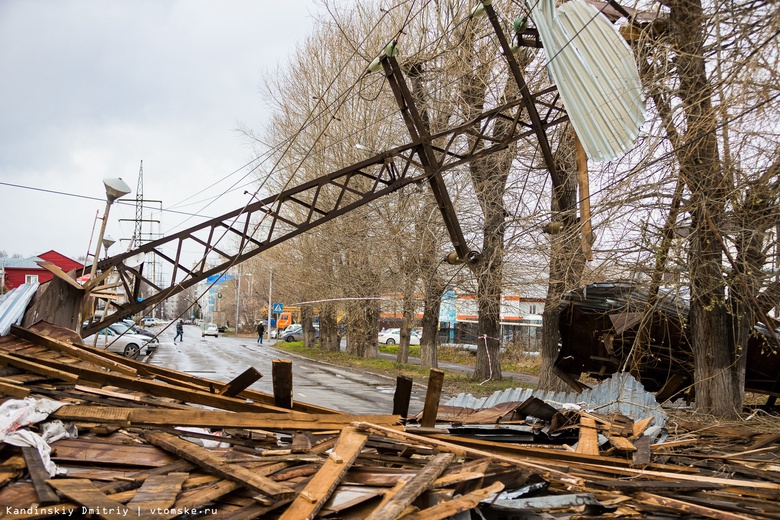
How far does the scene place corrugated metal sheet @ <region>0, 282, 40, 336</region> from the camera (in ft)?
29.5

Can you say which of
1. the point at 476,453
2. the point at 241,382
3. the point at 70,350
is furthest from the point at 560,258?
the point at 70,350

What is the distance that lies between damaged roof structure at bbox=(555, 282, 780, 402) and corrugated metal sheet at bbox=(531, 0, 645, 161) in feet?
9.00

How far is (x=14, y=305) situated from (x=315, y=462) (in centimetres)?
727

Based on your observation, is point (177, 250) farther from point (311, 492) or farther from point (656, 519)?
point (656, 519)

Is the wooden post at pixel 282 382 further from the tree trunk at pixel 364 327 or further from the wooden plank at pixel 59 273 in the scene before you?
the tree trunk at pixel 364 327

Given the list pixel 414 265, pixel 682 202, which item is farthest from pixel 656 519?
pixel 414 265

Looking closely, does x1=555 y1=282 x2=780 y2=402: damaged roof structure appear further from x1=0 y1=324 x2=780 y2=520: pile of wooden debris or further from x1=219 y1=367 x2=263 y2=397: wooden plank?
x1=219 y1=367 x2=263 y2=397: wooden plank

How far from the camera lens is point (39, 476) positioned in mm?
4230

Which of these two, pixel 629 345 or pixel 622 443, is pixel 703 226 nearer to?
pixel 629 345

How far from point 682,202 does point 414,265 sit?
1367 cm

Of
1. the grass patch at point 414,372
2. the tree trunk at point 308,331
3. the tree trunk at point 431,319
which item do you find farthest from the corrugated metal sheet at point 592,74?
the tree trunk at point 308,331

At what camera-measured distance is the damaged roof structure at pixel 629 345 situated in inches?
456

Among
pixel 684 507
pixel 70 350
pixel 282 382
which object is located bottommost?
pixel 684 507

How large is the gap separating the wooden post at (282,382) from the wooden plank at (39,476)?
240 centimetres
